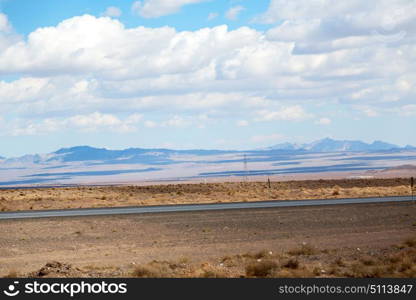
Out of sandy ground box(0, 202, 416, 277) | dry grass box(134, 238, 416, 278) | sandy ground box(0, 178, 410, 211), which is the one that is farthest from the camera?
sandy ground box(0, 178, 410, 211)

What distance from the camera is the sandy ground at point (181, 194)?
64.8m

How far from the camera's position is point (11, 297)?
16.9 m

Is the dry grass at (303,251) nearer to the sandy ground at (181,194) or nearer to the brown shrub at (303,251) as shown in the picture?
the brown shrub at (303,251)

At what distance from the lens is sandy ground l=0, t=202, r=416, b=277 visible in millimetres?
23141

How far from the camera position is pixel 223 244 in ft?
108

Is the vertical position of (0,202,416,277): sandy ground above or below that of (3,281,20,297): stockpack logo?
below

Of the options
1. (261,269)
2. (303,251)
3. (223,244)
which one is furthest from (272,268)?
(223,244)

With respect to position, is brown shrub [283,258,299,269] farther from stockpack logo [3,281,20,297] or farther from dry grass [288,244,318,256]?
stockpack logo [3,281,20,297]

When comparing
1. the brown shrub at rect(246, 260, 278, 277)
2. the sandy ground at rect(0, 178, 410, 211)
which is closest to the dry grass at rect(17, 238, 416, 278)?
the brown shrub at rect(246, 260, 278, 277)

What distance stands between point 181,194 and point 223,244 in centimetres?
4031

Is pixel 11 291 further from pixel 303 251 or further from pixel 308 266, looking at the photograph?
pixel 303 251

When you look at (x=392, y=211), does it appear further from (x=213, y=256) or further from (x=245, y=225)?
(x=213, y=256)

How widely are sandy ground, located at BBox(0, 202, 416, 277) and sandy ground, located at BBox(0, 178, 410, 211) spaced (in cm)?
1851

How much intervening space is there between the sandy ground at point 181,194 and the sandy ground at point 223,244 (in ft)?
60.7
